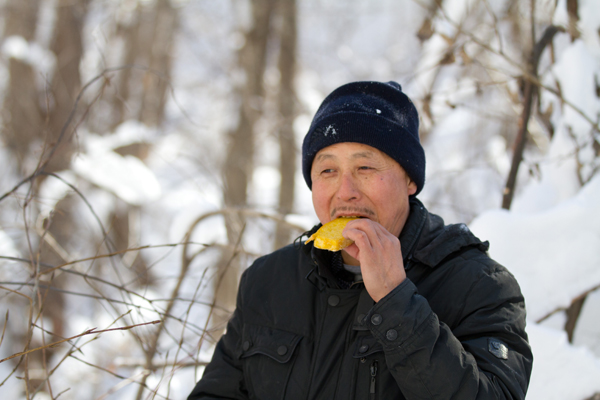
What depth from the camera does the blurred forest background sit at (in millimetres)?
2734

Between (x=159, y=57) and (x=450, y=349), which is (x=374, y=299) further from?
(x=159, y=57)

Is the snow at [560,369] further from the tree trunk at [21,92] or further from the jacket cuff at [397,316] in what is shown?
the tree trunk at [21,92]

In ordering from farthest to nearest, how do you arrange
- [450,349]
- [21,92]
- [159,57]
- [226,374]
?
[159,57] < [21,92] < [226,374] < [450,349]

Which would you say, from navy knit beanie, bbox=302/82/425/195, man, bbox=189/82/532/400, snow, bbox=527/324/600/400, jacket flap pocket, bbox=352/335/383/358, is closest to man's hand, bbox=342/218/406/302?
man, bbox=189/82/532/400

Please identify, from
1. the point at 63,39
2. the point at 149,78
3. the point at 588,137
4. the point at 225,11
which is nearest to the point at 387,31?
the point at 225,11

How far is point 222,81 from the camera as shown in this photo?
12.2 metres

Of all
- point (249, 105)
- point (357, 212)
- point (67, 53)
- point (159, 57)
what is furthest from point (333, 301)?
point (159, 57)

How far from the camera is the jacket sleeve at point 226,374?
67.3 inches

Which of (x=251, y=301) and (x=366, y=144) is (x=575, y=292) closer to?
(x=366, y=144)

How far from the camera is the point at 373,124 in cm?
165

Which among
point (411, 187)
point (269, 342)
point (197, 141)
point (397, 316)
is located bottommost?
point (397, 316)

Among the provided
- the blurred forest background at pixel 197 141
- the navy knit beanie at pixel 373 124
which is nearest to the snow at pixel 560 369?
the blurred forest background at pixel 197 141

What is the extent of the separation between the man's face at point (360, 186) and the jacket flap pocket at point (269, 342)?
0.43 metres

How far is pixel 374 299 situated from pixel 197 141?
1043cm
